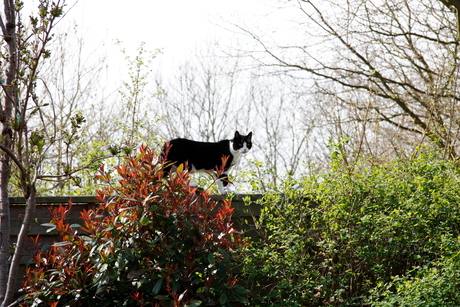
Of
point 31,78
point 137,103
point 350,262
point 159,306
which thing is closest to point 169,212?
point 159,306

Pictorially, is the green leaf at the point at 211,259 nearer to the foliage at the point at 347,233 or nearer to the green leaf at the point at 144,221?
the green leaf at the point at 144,221

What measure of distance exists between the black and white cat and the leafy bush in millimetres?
1428

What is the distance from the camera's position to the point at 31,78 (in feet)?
8.60

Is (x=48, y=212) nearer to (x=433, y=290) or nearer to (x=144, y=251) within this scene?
(x=144, y=251)

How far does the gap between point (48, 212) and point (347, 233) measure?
2.36m

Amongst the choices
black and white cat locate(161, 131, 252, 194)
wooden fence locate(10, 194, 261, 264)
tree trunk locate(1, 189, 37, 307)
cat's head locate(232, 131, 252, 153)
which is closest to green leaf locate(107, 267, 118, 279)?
tree trunk locate(1, 189, 37, 307)

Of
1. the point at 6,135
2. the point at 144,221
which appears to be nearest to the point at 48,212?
the point at 6,135

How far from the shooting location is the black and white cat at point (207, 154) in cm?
470

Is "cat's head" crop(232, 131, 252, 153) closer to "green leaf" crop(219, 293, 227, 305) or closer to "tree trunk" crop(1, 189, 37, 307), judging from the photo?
"green leaf" crop(219, 293, 227, 305)

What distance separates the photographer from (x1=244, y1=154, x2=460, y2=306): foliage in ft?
12.5

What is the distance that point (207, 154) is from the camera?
492 cm

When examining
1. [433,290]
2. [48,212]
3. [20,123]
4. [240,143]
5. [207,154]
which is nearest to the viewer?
[20,123]

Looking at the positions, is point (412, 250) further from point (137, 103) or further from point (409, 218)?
point (137, 103)

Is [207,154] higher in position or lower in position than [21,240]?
higher
